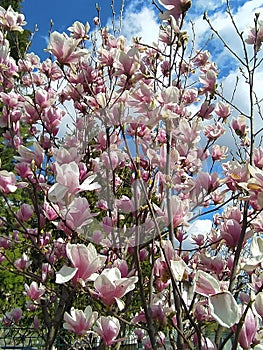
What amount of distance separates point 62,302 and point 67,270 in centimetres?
104

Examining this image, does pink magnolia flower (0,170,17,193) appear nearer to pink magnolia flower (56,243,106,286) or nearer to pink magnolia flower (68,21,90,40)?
pink magnolia flower (56,243,106,286)

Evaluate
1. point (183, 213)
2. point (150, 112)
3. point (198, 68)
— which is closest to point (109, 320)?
point (183, 213)

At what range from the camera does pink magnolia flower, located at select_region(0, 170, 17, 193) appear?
133 centimetres

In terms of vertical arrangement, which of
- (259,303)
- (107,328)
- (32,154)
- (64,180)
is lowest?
(107,328)

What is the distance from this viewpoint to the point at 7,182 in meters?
1.34

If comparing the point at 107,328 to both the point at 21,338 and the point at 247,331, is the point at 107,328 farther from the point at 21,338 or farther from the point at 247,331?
the point at 21,338

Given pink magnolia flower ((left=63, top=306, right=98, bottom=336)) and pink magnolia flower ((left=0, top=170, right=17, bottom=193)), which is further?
pink magnolia flower ((left=0, top=170, right=17, bottom=193))

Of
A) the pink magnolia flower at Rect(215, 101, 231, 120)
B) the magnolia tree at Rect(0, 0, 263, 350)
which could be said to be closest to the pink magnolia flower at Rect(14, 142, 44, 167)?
the magnolia tree at Rect(0, 0, 263, 350)

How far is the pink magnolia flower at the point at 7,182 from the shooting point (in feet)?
4.35

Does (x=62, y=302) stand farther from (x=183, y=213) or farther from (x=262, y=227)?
(x=262, y=227)

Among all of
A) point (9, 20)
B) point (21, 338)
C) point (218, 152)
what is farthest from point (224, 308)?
point (21, 338)

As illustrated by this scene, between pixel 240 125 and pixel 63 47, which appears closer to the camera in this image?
pixel 63 47

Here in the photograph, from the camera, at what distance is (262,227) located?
101cm

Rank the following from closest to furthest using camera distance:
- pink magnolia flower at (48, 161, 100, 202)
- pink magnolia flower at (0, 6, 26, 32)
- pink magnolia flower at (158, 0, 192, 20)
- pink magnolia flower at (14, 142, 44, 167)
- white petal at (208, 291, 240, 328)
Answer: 1. white petal at (208, 291, 240, 328)
2. pink magnolia flower at (48, 161, 100, 202)
3. pink magnolia flower at (158, 0, 192, 20)
4. pink magnolia flower at (14, 142, 44, 167)
5. pink magnolia flower at (0, 6, 26, 32)
